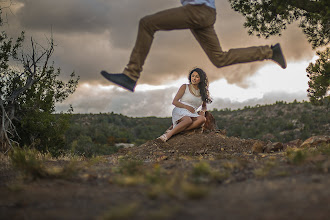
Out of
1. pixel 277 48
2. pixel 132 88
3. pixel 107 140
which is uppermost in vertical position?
pixel 277 48

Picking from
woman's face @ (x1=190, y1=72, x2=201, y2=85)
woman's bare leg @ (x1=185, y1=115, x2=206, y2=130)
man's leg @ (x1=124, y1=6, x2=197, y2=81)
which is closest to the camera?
man's leg @ (x1=124, y1=6, x2=197, y2=81)

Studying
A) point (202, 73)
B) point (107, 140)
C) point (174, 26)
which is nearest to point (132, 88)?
point (174, 26)

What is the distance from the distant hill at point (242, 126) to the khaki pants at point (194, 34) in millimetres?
17317

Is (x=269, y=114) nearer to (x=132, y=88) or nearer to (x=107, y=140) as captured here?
(x=107, y=140)

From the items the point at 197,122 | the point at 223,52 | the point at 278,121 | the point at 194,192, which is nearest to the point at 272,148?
the point at 197,122

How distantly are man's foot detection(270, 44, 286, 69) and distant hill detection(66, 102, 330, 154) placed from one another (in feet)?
57.8

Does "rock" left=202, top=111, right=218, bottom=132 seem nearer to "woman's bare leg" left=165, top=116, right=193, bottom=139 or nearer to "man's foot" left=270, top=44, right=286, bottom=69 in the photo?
"woman's bare leg" left=165, top=116, right=193, bottom=139

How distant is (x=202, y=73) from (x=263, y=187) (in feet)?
23.4

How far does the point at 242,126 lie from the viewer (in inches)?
1313

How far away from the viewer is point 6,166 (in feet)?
21.1

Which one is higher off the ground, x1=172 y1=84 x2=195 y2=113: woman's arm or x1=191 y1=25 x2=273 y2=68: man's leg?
x1=191 y1=25 x2=273 y2=68: man's leg

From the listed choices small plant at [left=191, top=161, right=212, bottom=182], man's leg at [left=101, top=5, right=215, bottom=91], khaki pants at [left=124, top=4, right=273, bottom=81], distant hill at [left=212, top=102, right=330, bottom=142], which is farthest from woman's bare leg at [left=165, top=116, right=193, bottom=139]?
distant hill at [left=212, top=102, right=330, bottom=142]

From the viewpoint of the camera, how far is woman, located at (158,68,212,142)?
10.4m

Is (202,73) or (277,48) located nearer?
(277,48)
